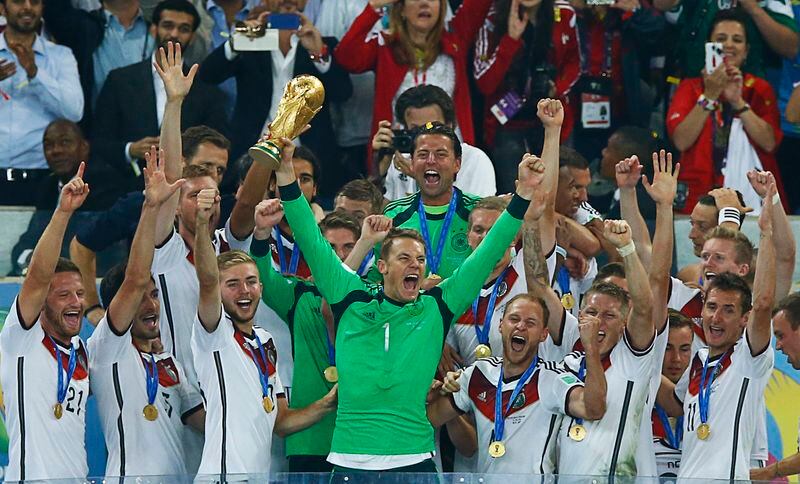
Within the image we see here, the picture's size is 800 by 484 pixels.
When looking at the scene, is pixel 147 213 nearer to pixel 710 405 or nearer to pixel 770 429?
pixel 710 405

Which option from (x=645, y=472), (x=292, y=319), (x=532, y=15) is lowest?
(x=645, y=472)

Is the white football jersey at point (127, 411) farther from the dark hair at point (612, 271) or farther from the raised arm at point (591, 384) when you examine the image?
the dark hair at point (612, 271)

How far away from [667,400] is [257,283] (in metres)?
2.11

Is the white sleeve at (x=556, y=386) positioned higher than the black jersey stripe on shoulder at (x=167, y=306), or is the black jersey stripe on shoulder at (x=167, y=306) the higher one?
the black jersey stripe on shoulder at (x=167, y=306)

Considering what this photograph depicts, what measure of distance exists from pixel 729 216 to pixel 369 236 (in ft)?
6.65

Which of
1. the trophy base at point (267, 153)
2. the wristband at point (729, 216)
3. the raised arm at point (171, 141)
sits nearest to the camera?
the trophy base at point (267, 153)

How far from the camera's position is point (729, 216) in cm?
964

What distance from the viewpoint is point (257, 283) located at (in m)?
8.80

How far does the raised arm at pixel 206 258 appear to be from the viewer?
8578 mm

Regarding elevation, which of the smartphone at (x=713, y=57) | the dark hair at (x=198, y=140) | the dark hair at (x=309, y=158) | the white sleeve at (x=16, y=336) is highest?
the smartphone at (x=713, y=57)

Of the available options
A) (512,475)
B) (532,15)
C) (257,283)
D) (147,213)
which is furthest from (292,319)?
(532,15)

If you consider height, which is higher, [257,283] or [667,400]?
[257,283]

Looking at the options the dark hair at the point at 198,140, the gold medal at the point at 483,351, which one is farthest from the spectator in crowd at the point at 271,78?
the gold medal at the point at 483,351

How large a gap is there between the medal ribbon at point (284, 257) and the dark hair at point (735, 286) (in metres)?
2.08
